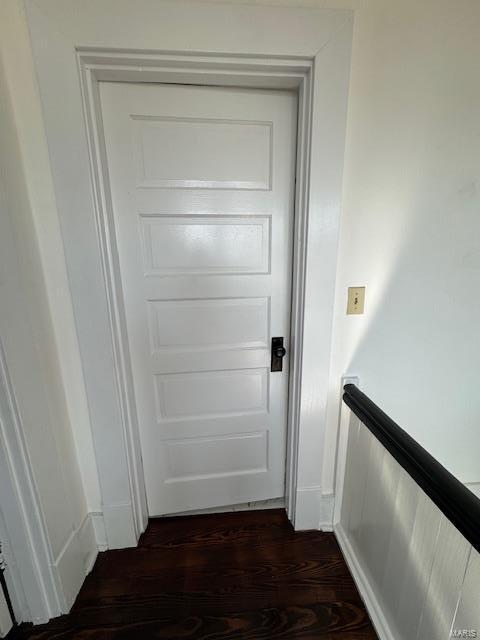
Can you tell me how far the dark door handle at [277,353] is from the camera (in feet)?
4.15

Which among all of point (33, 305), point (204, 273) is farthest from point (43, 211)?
point (204, 273)

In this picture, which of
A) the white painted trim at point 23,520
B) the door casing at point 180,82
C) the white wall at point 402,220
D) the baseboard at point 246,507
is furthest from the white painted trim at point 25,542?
the baseboard at point 246,507

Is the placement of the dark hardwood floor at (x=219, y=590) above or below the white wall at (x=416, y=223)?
below

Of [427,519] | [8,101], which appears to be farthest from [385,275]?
[8,101]

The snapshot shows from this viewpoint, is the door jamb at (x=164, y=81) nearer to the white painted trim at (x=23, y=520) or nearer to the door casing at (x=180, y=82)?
the door casing at (x=180, y=82)

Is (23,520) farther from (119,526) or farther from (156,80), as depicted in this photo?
(156,80)

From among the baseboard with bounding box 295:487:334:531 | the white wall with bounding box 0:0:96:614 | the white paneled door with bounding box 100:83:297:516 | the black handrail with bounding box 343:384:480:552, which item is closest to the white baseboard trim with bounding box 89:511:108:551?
the white wall with bounding box 0:0:96:614

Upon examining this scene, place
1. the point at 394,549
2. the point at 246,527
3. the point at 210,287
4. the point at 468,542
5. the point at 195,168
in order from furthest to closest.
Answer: the point at 246,527
the point at 210,287
the point at 195,168
the point at 394,549
the point at 468,542

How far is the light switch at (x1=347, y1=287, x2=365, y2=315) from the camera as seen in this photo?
111 cm

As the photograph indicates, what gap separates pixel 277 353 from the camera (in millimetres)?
1270

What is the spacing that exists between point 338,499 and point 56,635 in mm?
1246

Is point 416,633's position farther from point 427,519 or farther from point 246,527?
point 246,527

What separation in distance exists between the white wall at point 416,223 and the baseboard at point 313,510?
0.30ft

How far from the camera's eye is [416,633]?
85 centimetres
